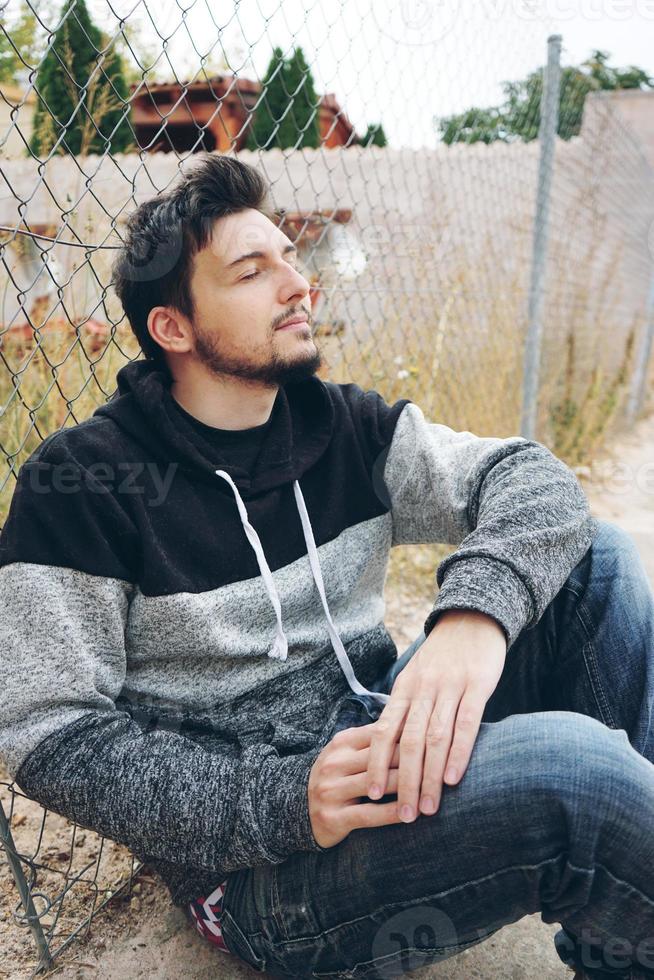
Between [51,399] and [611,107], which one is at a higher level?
[611,107]

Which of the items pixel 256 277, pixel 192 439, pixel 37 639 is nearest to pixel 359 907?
pixel 37 639

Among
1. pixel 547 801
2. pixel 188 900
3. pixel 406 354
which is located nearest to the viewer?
pixel 547 801

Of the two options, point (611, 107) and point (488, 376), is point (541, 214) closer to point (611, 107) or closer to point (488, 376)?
point (488, 376)

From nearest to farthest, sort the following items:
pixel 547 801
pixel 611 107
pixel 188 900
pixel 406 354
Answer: pixel 547 801 → pixel 188 900 → pixel 406 354 → pixel 611 107

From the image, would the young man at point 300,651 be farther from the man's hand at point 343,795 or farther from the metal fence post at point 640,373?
the metal fence post at point 640,373

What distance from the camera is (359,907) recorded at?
1.16m

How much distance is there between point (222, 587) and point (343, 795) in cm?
45

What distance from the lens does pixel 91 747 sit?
3.84 ft

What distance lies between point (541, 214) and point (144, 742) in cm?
359

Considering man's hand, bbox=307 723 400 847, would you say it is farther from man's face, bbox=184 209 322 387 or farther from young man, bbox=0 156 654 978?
man's face, bbox=184 209 322 387

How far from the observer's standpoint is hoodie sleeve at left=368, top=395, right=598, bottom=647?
4.22 ft

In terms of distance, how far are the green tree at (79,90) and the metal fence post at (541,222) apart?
2043mm

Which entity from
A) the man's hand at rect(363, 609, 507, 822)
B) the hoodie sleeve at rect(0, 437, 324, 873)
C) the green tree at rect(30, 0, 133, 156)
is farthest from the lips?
the man's hand at rect(363, 609, 507, 822)

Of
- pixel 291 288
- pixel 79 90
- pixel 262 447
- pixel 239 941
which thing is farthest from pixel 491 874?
pixel 79 90
